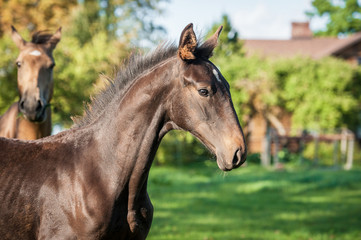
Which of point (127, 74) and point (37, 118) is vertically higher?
point (127, 74)

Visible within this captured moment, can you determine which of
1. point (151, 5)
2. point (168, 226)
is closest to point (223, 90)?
point (168, 226)

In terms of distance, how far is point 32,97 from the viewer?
4.77 meters

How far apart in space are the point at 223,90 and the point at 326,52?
106 feet

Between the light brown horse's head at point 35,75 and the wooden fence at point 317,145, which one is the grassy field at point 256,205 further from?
the wooden fence at point 317,145

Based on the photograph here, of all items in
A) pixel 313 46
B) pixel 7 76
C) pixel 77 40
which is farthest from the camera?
pixel 313 46

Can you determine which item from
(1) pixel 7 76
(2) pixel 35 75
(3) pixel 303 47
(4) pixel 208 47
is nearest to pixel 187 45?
(4) pixel 208 47

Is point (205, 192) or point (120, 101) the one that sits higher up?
point (120, 101)

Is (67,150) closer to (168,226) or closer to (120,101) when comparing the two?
(120,101)

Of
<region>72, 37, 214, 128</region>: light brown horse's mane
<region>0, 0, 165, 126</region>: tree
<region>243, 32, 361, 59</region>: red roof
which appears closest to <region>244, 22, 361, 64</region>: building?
<region>243, 32, 361, 59</region>: red roof

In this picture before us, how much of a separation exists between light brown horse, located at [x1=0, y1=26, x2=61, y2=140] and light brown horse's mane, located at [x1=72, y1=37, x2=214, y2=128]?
5.09 ft

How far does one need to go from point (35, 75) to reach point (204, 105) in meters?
2.77

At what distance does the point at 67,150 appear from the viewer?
3.18 m

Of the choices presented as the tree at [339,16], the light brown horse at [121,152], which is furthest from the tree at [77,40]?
the tree at [339,16]

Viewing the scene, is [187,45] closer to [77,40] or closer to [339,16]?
[77,40]
